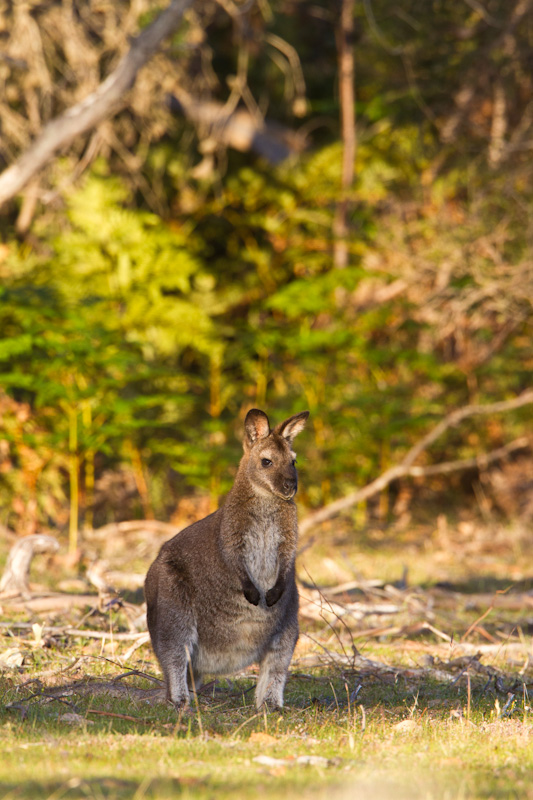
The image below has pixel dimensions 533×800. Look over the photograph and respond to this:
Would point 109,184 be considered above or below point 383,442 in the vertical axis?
above

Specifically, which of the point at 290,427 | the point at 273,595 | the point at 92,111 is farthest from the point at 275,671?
the point at 92,111

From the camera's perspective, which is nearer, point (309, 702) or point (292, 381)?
point (309, 702)

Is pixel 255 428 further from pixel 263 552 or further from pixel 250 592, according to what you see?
pixel 250 592

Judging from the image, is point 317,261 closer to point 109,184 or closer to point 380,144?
point 380,144

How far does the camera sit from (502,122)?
12.8 m

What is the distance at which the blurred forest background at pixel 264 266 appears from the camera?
10.7 m

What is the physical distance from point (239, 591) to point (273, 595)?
0.17 meters

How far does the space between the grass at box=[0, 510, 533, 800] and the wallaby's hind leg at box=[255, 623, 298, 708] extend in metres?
0.09

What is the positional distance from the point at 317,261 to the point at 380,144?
2.41 metres

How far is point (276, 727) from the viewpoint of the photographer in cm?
396

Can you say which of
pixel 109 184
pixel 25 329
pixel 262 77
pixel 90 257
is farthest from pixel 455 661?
pixel 262 77

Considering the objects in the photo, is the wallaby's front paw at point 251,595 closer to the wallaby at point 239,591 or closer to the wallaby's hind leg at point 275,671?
the wallaby at point 239,591

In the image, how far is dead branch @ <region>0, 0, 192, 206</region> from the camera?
9.95 m

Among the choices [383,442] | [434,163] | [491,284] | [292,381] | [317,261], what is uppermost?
[434,163]
